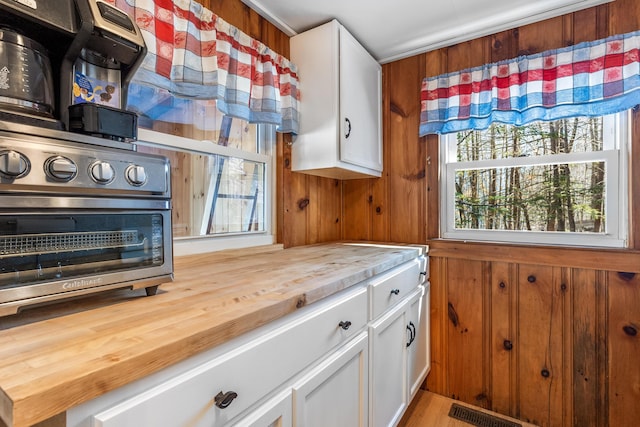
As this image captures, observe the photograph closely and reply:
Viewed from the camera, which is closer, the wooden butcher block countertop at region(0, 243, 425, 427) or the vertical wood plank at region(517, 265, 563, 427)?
the wooden butcher block countertop at region(0, 243, 425, 427)

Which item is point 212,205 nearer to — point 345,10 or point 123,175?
point 123,175

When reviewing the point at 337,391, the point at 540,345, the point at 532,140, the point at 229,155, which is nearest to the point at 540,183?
the point at 532,140

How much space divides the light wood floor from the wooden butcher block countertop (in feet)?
3.80

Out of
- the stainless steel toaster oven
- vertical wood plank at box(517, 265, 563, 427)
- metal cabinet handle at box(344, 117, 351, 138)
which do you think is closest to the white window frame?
metal cabinet handle at box(344, 117, 351, 138)

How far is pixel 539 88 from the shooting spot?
167cm

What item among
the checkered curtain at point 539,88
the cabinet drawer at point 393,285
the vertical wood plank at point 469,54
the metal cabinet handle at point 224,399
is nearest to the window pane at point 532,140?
the checkered curtain at point 539,88

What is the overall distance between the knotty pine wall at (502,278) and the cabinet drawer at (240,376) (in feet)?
2.99

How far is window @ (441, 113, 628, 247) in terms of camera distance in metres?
1.61

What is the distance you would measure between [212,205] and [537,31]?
1.93 m

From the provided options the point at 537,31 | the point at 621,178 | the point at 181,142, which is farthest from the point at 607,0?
the point at 181,142

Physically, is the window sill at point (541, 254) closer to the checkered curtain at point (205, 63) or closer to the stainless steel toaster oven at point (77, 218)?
the checkered curtain at point (205, 63)

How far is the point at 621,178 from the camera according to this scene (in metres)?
1.58

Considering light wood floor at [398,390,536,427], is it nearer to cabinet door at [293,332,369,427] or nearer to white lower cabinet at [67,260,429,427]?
white lower cabinet at [67,260,429,427]

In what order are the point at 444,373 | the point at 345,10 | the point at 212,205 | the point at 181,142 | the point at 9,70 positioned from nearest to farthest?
1. the point at 9,70
2. the point at 181,142
3. the point at 212,205
4. the point at 345,10
5. the point at 444,373
